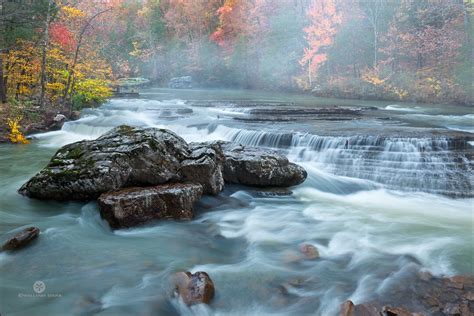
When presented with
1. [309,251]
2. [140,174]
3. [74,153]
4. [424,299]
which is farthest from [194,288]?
[74,153]

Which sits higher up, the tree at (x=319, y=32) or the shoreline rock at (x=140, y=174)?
the tree at (x=319, y=32)

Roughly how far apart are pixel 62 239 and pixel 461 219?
737 centimetres

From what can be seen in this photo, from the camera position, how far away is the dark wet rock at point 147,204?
6.54 meters

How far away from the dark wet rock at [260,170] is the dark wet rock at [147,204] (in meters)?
1.72

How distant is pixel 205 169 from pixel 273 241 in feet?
7.14

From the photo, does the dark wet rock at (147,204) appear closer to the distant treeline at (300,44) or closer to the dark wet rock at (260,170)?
the dark wet rock at (260,170)

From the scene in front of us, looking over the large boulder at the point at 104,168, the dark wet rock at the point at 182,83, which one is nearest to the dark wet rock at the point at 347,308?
the large boulder at the point at 104,168

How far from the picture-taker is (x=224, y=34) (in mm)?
47062

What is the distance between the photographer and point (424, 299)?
452 cm

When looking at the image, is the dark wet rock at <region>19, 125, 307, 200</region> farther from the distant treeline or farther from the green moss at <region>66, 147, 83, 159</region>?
the distant treeline

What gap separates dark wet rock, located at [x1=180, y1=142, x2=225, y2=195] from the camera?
25.7 ft

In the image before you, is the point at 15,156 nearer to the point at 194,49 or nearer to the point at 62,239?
the point at 62,239

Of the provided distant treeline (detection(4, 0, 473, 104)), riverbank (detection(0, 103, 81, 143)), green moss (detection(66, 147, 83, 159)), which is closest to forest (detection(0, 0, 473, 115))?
distant treeline (detection(4, 0, 473, 104))

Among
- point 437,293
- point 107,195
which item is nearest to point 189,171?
point 107,195
